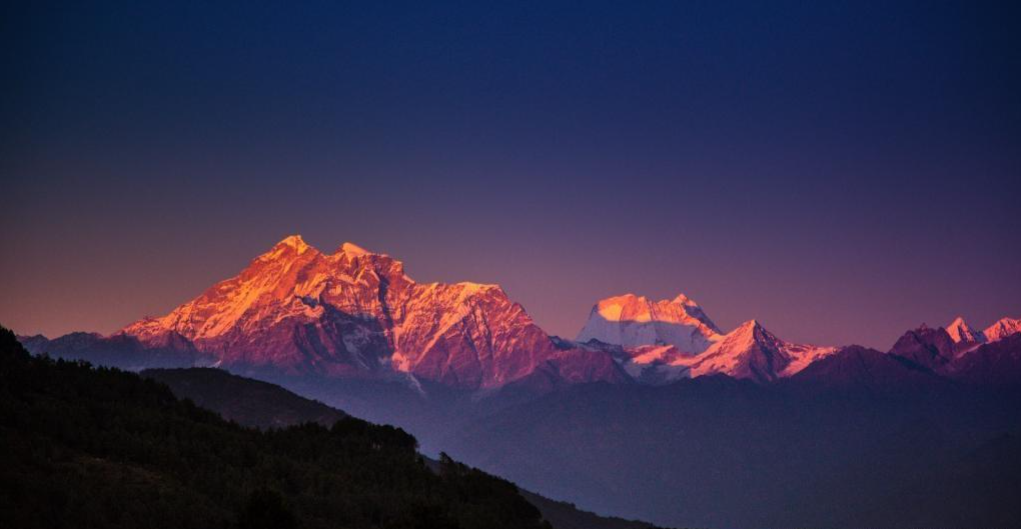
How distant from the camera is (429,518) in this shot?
4338 inches

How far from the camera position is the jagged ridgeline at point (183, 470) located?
106000 mm

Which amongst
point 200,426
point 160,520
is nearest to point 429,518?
point 160,520

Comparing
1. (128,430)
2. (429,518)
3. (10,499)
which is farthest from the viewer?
(128,430)

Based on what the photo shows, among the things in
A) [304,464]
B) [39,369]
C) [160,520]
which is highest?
[39,369]

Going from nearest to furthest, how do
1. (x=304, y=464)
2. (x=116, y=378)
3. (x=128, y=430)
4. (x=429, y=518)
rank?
(x=429, y=518), (x=128, y=430), (x=304, y=464), (x=116, y=378)

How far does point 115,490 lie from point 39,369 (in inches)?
2114

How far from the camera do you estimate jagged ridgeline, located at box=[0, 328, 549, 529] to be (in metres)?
106

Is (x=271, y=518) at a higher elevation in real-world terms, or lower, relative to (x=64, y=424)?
lower

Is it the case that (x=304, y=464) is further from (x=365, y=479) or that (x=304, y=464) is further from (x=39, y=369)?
(x=39, y=369)

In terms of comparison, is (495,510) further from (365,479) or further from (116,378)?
(116,378)

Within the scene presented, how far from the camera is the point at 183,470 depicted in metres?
128

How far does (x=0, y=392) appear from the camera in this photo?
446 ft

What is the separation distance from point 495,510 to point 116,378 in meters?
59.2

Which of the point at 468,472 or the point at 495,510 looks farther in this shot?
the point at 468,472
